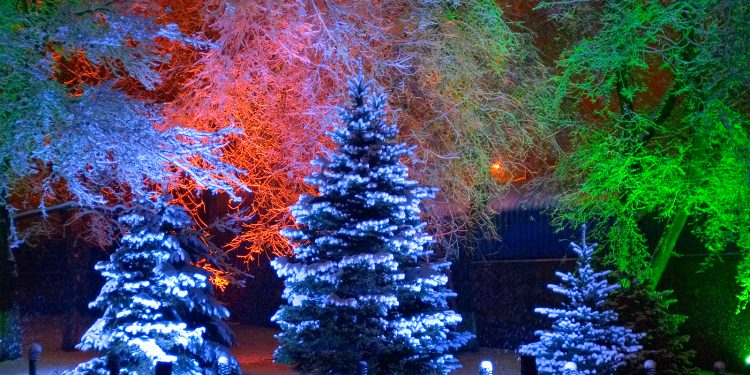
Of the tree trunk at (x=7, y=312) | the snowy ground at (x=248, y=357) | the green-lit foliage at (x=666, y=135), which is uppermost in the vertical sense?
the green-lit foliage at (x=666, y=135)

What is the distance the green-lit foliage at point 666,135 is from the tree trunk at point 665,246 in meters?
0.02

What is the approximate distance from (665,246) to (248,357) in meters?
9.93

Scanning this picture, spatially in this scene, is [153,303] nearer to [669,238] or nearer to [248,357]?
[248,357]

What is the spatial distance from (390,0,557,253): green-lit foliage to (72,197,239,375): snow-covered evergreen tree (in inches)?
205

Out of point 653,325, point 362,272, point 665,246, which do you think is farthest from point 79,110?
point 665,246

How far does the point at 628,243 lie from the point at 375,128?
6.08 meters

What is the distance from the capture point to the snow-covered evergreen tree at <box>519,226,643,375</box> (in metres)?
12.2

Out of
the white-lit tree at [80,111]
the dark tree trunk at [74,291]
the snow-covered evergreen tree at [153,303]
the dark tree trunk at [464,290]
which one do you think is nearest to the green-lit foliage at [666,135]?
the dark tree trunk at [464,290]

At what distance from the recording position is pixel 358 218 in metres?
12.5

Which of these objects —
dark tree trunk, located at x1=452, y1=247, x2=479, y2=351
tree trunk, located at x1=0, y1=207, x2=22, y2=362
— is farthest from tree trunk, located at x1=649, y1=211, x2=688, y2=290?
tree trunk, located at x1=0, y1=207, x2=22, y2=362

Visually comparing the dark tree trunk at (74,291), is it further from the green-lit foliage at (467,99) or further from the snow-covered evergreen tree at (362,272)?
the green-lit foliage at (467,99)

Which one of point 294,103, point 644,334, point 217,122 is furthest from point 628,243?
point 217,122

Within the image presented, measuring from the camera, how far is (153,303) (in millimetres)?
12898

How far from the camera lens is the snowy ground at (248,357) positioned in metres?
16.1
